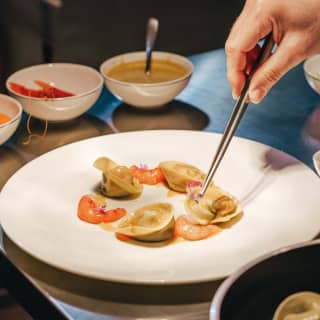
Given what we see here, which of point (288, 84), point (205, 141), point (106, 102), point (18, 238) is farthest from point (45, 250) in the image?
point (288, 84)

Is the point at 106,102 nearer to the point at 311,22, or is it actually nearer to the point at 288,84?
the point at 288,84

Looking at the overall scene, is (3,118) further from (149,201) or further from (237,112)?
(237,112)

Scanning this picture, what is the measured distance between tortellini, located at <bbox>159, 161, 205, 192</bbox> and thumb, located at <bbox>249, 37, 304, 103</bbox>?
0.20 metres

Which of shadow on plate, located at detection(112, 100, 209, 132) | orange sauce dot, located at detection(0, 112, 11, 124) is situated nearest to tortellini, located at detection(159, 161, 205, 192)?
shadow on plate, located at detection(112, 100, 209, 132)

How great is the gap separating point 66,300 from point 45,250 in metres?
0.10

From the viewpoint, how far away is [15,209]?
1.09 metres

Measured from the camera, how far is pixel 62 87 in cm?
162

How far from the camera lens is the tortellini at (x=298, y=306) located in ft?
2.38

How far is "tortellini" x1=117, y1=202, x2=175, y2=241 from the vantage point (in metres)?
1.03

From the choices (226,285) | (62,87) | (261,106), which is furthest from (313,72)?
(226,285)

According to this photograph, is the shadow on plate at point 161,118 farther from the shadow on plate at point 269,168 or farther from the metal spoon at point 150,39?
the shadow on plate at point 269,168

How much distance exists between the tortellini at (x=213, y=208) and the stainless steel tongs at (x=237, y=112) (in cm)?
3

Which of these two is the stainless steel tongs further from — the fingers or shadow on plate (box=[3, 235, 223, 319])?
shadow on plate (box=[3, 235, 223, 319])

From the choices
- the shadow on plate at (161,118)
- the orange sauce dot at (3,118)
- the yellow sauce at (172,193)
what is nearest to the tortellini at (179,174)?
the yellow sauce at (172,193)
